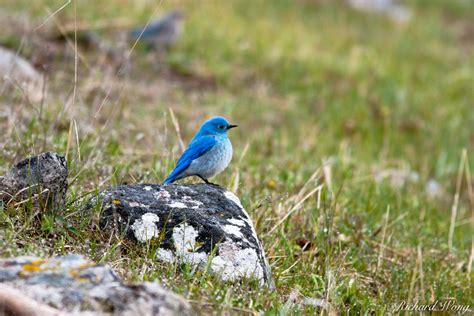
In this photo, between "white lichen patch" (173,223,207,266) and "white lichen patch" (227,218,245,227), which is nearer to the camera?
"white lichen patch" (173,223,207,266)

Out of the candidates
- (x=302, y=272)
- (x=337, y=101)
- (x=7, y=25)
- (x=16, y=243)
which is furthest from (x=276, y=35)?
(x=16, y=243)

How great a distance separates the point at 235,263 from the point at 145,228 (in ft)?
1.72

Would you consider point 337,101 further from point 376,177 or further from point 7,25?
point 7,25

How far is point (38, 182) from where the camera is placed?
3.84 metres

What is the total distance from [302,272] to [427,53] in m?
11.3

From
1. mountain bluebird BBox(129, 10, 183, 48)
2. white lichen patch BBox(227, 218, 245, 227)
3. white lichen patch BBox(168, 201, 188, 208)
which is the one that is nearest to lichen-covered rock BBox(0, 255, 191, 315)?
white lichen patch BBox(168, 201, 188, 208)

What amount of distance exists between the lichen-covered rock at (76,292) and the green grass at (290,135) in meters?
0.42

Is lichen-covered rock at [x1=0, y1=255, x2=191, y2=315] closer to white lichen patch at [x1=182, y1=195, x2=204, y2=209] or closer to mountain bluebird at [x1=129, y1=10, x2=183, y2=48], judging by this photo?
white lichen patch at [x1=182, y1=195, x2=204, y2=209]

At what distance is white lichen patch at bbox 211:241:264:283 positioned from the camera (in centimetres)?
382

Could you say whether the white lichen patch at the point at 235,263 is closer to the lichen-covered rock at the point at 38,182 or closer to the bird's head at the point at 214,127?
the lichen-covered rock at the point at 38,182

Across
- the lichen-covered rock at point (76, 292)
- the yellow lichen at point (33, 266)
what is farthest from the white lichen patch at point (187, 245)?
the yellow lichen at point (33, 266)

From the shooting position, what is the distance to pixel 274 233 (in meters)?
4.94

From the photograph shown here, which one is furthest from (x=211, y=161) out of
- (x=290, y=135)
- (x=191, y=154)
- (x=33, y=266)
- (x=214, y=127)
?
(x=290, y=135)

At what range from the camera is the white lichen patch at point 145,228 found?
155 inches
